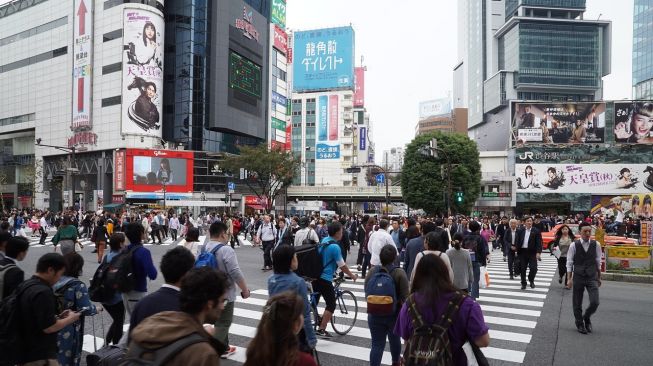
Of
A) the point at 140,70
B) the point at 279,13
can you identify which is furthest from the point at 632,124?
the point at 140,70

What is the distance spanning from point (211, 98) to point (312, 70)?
43245 millimetres

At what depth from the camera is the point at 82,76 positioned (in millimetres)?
56688

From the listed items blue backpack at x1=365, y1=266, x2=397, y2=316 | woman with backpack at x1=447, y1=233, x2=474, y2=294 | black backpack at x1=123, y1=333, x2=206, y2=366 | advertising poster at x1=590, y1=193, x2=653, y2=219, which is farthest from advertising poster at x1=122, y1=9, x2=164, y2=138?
black backpack at x1=123, y1=333, x2=206, y2=366

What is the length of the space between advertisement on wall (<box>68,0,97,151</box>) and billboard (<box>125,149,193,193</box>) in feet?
21.7

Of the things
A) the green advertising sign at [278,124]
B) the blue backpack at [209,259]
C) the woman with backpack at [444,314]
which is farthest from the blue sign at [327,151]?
the woman with backpack at [444,314]

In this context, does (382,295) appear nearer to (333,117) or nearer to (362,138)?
(362,138)

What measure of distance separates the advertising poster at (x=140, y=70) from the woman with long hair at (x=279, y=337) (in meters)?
55.5

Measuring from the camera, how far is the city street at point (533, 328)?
21.7 ft

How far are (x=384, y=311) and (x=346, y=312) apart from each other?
11.9 ft

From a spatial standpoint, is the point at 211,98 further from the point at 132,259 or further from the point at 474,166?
the point at 132,259

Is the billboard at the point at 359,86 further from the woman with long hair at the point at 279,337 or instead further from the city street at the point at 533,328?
the woman with long hair at the point at 279,337

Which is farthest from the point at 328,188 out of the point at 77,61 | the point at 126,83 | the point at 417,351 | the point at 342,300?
the point at 417,351

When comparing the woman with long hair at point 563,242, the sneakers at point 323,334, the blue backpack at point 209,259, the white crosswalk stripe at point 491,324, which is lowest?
the white crosswalk stripe at point 491,324

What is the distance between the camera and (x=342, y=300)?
8.38 m
